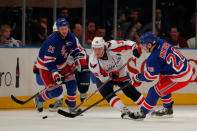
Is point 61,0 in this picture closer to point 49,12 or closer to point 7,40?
point 49,12

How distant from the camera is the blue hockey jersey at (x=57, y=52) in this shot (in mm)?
8344

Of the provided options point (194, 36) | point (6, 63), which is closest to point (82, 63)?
point (6, 63)

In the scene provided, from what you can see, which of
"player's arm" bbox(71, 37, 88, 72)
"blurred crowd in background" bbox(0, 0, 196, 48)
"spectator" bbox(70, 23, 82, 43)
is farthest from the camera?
"spectator" bbox(70, 23, 82, 43)

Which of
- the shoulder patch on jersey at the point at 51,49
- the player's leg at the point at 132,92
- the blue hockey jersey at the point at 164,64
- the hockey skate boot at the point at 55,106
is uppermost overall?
the shoulder patch on jersey at the point at 51,49

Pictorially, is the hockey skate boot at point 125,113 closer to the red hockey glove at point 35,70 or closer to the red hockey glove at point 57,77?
the red hockey glove at point 57,77

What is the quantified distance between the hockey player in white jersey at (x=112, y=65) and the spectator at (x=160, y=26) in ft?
9.38

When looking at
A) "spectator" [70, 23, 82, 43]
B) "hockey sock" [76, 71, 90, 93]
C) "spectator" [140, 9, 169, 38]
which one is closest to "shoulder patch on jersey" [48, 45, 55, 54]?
"hockey sock" [76, 71, 90, 93]

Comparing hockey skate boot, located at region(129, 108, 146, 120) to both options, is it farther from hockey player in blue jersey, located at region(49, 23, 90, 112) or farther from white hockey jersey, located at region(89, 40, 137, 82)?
hockey player in blue jersey, located at region(49, 23, 90, 112)

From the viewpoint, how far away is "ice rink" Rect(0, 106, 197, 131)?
7055mm

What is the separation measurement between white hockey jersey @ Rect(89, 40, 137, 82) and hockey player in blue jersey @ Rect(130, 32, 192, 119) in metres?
0.33

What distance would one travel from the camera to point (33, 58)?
954 centimetres

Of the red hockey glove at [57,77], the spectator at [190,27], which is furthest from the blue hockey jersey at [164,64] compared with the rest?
the spectator at [190,27]

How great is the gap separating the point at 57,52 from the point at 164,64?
5.07 feet

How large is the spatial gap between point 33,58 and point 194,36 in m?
3.06
